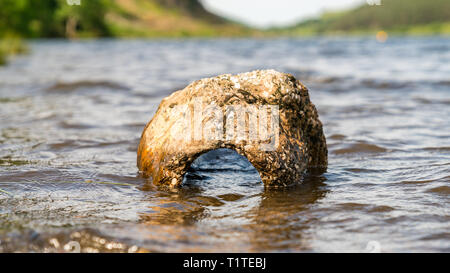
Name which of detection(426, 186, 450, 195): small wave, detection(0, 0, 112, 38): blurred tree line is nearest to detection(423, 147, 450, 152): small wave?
detection(426, 186, 450, 195): small wave

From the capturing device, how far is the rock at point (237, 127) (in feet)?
13.2

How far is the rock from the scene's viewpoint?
403cm

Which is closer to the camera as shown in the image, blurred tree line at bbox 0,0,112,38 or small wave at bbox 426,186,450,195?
small wave at bbox 426,186,450,195

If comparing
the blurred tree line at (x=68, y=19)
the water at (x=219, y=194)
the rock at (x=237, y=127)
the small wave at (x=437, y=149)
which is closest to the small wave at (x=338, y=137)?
the water at (x=219, y=194)

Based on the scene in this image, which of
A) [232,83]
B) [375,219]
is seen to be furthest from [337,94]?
[375,219]

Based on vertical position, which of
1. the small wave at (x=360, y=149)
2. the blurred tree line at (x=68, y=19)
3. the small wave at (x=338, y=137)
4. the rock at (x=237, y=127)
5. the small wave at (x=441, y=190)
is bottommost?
the small wave at (x=441, y=190)

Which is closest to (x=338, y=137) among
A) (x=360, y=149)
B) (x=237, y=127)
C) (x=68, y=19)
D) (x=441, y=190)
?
(x=360, y=149)

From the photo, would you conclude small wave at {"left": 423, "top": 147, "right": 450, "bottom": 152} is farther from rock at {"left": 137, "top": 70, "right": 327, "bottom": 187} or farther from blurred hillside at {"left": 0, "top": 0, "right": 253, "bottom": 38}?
blurred hillside at {"left": 0, "top": 0, "right": 253, "bottom": 38}

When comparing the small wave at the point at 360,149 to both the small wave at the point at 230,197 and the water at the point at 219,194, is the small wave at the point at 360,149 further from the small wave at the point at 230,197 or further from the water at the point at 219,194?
the small wave at the point at 230,197

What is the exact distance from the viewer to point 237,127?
13.3 feet

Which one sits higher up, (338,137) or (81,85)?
(81,85)

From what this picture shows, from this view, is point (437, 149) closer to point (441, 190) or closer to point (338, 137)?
point (338, 137)
